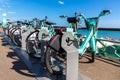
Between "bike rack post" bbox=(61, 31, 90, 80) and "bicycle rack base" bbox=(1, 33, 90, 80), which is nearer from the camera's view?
"bike rack post" bbox=(61, 31, 90, 80)

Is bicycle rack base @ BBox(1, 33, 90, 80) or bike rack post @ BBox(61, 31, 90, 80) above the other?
bike rack post @ BBox(61, 31, 90, 80)

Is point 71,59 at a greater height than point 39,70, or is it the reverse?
point 71,59

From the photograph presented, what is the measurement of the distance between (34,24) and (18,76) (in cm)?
435

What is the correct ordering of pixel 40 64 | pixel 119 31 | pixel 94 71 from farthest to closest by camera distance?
pixel 119 31 → pixel 40 64 → pixel 94 71

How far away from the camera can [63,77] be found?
2.95 metres

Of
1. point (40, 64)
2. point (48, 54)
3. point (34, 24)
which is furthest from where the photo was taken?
point (34, 24)

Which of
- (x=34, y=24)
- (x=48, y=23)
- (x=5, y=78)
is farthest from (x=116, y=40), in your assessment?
(x=34, y=24)

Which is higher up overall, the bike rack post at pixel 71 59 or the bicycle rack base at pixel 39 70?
the bike rack post at pixel 71 59

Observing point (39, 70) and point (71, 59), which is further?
point (39, 70)

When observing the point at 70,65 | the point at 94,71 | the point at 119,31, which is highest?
the point at 119,31

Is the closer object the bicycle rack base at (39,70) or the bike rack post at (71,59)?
the bike rack post at (71,59)

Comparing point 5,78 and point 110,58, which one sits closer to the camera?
point 5,78

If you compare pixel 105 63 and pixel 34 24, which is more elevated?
pixel 34 24

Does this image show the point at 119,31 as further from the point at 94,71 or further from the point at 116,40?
the point at 94,71
